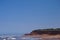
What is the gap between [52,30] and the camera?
10.9 ft

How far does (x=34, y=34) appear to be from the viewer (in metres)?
3.31

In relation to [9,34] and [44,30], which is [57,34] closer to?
[44,30]

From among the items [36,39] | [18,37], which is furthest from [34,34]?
[18,37]

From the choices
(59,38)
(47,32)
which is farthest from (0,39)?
(59,38)

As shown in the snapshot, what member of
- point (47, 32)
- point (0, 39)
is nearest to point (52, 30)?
point (47, 32)

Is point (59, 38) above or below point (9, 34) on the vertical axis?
below

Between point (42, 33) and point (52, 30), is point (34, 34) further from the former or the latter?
point (52, 30)

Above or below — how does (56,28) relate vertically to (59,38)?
above

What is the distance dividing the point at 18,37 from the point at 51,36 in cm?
65

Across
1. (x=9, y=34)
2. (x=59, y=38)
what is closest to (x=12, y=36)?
(x=9, y=34)

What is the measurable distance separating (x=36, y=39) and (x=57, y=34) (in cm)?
42

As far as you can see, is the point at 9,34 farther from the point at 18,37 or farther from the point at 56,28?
the point at 56,28

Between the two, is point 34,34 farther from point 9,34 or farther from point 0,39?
point 0,39

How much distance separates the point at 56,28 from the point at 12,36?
2.94ft
